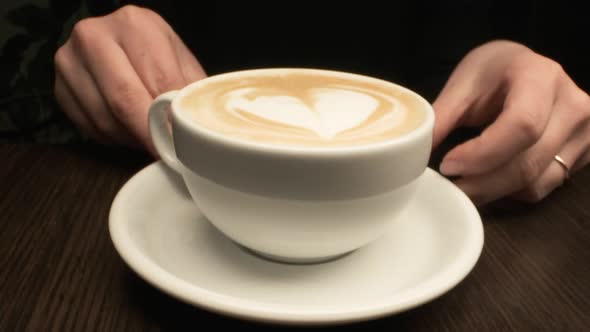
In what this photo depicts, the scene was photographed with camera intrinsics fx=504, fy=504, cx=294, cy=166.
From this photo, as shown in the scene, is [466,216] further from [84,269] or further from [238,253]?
[84,269]

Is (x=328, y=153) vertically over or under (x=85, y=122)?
over

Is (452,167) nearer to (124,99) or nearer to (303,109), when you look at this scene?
(303,109)

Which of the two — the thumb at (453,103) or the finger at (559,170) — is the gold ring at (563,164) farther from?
the thumb at (453,103)

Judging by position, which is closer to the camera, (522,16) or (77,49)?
(77,49)

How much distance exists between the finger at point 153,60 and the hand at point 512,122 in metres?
0.33

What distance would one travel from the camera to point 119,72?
1.99 feet

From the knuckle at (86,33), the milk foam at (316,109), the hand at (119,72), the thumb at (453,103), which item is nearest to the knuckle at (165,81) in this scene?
the hand at (119,72)

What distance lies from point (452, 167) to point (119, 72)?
0.40 m

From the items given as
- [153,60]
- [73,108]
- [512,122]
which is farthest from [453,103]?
[73,108]

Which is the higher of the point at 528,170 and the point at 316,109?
the point at 316,109

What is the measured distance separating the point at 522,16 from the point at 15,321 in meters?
0.98

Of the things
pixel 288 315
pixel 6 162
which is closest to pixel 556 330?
pixel 288 315

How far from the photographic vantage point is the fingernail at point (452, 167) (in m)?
0.52

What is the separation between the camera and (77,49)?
26.5 inches
